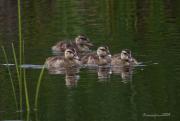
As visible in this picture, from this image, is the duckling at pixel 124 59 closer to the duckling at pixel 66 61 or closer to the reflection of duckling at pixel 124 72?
the reflection of duckling at pixel 124 72

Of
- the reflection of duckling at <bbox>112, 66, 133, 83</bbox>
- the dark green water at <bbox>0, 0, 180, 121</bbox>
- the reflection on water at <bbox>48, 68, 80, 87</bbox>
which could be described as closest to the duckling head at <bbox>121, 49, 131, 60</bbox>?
the reflection of duckling at <bbox>112, 66, 133, 83</bbox>

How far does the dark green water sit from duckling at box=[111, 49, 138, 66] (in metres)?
0.24

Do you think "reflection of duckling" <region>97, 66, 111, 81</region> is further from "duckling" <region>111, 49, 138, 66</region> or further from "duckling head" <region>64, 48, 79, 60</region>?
"duckling head" <region>64, 48, 79, 60</region>

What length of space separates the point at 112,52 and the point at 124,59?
1552 mm

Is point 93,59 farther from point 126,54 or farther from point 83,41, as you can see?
point 83,41

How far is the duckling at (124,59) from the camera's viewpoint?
1677cm

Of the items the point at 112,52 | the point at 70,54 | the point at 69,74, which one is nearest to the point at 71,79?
the point at 69,74

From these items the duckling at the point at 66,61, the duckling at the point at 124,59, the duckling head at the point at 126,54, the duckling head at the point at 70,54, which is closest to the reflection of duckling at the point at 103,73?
the duckling at the point at 124,59

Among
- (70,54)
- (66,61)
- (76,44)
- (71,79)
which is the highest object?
(76,44)

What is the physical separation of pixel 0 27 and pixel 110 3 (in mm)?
5103

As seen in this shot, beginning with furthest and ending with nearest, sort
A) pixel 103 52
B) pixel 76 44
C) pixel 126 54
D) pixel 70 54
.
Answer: pixel 76 44 < pixel 70 54 < pixel 103 52 < pixel 126 54

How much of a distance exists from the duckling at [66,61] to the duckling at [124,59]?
2.73ft

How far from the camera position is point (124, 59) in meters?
16.9

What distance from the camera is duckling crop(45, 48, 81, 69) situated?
16.9m
